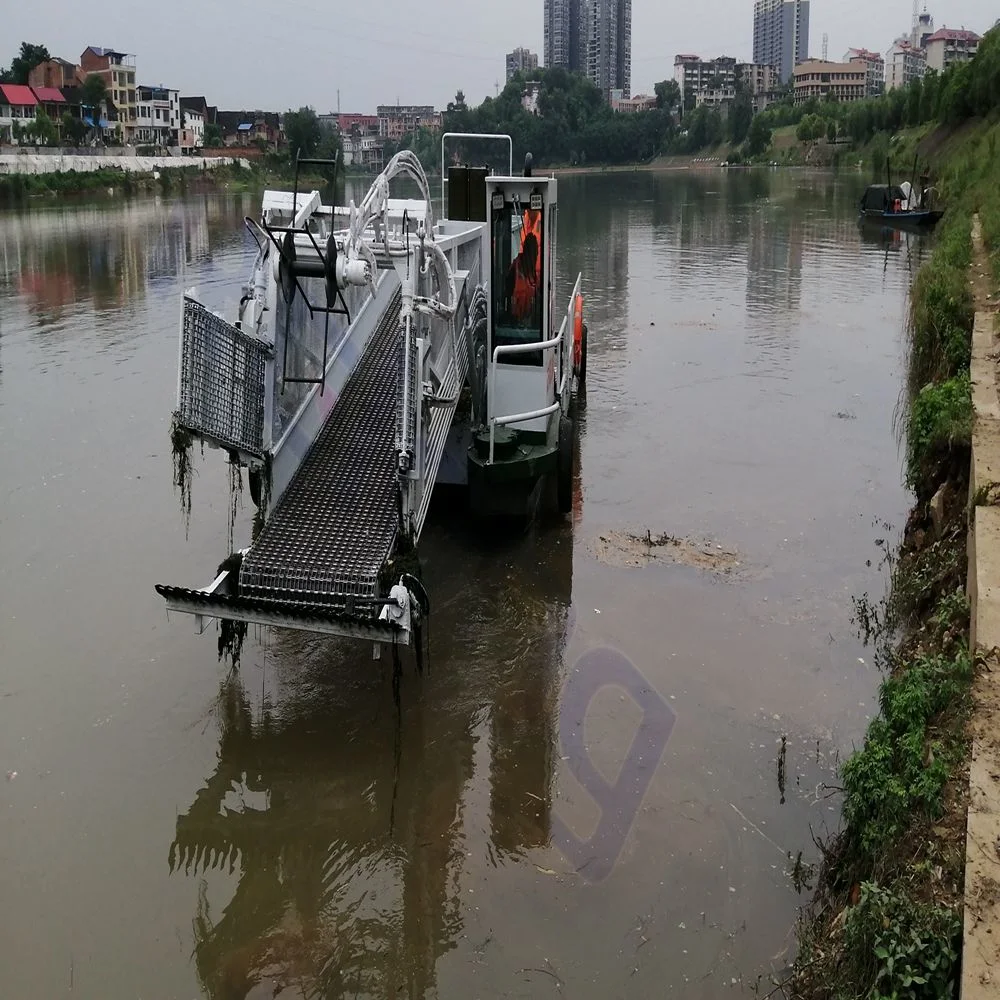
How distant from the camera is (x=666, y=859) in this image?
5.50 meters

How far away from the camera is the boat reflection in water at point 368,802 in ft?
16.3

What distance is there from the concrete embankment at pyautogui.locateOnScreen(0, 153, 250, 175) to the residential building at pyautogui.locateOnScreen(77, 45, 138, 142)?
12.3 m

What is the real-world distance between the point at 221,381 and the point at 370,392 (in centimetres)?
187

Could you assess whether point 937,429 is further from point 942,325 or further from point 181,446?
point 181,446

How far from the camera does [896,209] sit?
3691 centimetres

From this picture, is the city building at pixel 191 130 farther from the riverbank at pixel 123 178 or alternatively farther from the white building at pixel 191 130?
the riverbank at pixel 123 178

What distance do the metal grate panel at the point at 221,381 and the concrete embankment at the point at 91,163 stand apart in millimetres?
59426

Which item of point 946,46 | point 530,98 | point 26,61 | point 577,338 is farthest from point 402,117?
point 577,338

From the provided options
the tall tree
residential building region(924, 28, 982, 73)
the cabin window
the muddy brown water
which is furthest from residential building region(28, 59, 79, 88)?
residential building region(924, 28, 982, 73)

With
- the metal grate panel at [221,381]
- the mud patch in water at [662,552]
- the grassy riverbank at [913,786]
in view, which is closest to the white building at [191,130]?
the mud patch in water at [662,552]

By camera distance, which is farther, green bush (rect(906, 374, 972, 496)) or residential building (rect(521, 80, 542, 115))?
residential building (rect(521, 80, 542, 115))

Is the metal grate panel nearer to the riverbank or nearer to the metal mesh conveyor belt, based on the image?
the metal mesh conveyor belt

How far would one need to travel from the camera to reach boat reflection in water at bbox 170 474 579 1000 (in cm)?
498

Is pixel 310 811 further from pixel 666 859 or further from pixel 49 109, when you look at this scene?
pixel 49 109
